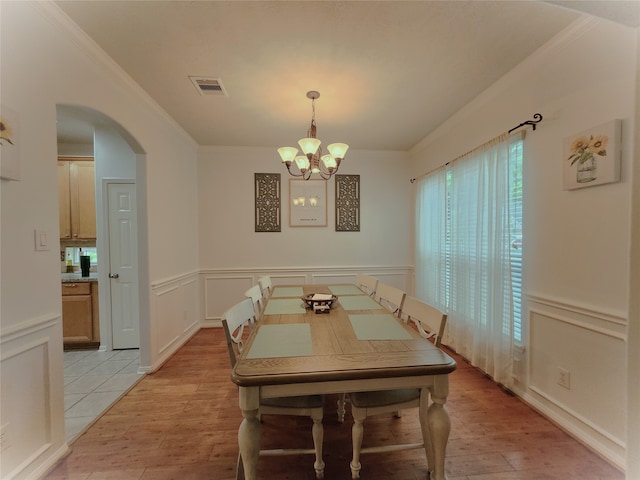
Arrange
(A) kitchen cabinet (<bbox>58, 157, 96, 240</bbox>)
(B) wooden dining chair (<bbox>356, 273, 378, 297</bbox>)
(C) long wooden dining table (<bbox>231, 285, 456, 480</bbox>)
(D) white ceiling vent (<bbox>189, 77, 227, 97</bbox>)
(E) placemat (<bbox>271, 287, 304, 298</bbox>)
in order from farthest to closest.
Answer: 1. (A) kitchen cabinet (<bbox>58, 157, 96, 240</bbox>)
2. (B) wooden dining chair (<bbox>356, 273, 378, 297</bbox>)
3. (E) placemat (<bbox>271, 287, 304, 298</bbox>)
4. (D) white ceiling vent (<bbox>189, 77, 227, 97</bbox>)
5. (C) long wooden dining table (<bbox>231, 285, 456, 480</bbox>)

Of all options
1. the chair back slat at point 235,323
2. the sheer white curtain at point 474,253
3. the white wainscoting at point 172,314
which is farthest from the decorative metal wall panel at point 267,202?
the chair back slat at point 235,323

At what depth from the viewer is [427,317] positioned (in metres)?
1.57

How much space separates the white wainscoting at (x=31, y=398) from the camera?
1271 millimetres

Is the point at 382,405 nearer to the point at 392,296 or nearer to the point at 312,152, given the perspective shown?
the point at 392,296

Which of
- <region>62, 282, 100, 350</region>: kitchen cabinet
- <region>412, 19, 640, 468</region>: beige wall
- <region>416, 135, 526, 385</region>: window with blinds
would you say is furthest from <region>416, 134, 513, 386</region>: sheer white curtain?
<region>62, 282, 100, 350</region>: kitchen cabinet

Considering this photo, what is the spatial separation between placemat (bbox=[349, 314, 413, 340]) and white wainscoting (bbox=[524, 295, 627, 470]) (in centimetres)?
115

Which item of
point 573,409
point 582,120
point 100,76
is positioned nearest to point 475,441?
point 573,409

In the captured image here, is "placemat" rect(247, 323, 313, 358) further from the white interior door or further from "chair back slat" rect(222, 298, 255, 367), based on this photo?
the white interior door

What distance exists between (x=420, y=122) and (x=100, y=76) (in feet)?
9.72

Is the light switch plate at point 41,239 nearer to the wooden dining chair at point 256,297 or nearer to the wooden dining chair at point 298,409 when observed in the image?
the wooden dining chair at point 298,409

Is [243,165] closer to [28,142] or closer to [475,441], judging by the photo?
[28,142]

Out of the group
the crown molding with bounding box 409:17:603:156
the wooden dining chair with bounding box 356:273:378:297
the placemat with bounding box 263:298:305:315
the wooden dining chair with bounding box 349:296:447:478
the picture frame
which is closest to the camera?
the wooden dining chair with bounding box 349:296:447:478

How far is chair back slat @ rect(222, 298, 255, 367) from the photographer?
1.37m

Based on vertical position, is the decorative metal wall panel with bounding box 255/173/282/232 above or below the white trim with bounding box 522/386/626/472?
above
